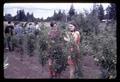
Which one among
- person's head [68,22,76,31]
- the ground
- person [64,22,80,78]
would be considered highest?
person's head [68,22,76,31]

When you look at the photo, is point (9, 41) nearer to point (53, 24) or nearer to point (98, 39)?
point (53, 24)

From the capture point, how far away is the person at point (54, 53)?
1521 millimetres

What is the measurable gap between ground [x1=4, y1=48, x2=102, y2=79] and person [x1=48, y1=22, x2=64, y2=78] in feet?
0.18

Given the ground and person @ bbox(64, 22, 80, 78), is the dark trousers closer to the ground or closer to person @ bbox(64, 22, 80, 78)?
the ground

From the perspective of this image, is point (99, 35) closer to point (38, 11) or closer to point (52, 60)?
point (52, 60)

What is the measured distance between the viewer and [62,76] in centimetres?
153

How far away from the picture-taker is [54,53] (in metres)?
1.52

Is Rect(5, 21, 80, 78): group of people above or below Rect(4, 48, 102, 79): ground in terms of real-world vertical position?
above

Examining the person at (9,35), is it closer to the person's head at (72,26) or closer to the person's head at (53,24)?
the person's head at (53,24)

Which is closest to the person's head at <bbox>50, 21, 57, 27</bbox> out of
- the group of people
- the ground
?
the group of people

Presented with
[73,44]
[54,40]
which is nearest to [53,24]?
[54,40]

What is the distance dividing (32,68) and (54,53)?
0.27m

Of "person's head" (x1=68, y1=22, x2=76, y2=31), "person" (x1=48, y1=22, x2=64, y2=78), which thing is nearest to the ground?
"person" (x1=48, y1=22, x2=64, y2=78)

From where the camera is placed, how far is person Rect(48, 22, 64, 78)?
152 centimetres
